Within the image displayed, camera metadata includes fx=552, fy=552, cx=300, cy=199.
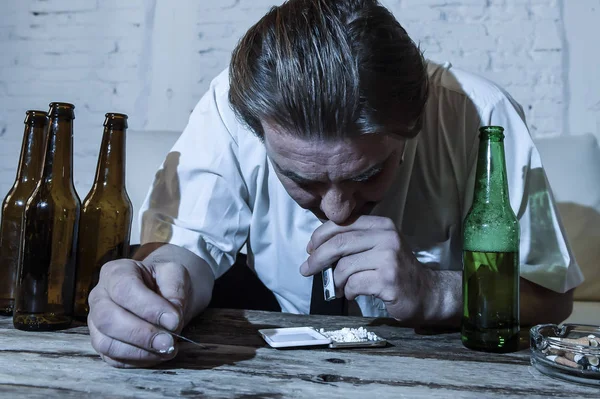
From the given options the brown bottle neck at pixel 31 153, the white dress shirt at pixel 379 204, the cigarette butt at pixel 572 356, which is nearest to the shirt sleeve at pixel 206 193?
the white dress shirt at pixel 379 204

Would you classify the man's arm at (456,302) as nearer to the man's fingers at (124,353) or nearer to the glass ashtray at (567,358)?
the glass ashtray at (567,358)

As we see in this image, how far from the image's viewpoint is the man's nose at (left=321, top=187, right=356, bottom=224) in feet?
2.81

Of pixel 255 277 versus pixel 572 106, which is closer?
pixel 255 277

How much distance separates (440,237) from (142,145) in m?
1.17

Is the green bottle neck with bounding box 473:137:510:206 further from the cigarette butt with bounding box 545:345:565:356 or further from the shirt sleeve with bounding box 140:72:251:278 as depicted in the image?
the shirt sleeve with bounding box 140:72:251:278

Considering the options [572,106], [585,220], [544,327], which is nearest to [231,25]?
[572,106]

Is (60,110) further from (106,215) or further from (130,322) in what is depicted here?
(130,322)

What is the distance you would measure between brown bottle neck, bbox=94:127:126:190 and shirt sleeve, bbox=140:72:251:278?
19 cm

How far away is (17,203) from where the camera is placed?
37.2 inches

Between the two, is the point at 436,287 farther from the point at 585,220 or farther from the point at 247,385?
the point at 585,220

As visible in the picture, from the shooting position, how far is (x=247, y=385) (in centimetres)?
58

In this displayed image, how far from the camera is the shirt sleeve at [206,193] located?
44.6 inches

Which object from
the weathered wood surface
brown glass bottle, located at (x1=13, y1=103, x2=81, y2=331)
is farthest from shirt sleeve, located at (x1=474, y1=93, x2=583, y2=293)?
brown glass bottle, located at (x1=13, y1=103, x2=81, y2=331)

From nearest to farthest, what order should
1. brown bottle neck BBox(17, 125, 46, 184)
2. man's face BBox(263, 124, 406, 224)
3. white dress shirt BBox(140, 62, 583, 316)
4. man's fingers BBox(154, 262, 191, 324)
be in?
man's fingers BBox(154, 262, 191, 324) < man's face BBox(263, 124, 406, 224) < brown bottle neck BBox(17, 125, 46, 184) < white dress shirt BBox(140, 62, 583, 316)
